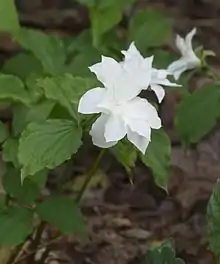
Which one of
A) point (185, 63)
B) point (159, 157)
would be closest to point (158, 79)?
point (159, 157)

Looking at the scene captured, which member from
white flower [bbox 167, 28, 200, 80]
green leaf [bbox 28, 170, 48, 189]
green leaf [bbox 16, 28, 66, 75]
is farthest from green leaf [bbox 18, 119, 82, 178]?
white flower [bbox 167, 28, 200, 80]

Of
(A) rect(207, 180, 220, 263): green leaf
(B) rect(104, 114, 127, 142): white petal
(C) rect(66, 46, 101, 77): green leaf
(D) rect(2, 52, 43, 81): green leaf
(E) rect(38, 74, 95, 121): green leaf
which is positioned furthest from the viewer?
(D) rect(2, 52, 43, 81): green leaf

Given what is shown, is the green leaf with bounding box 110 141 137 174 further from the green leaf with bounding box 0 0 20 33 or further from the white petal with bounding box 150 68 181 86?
the green leaf with bounding box 0 0 20 33

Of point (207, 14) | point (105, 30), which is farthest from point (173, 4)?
point (105, 30)

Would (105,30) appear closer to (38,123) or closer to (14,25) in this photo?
(14,25)

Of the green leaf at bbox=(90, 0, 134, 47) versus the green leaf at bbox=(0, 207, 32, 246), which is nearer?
the green leaf at bbox=(0, 207, 32, 246)

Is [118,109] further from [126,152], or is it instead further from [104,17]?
[104,17]
